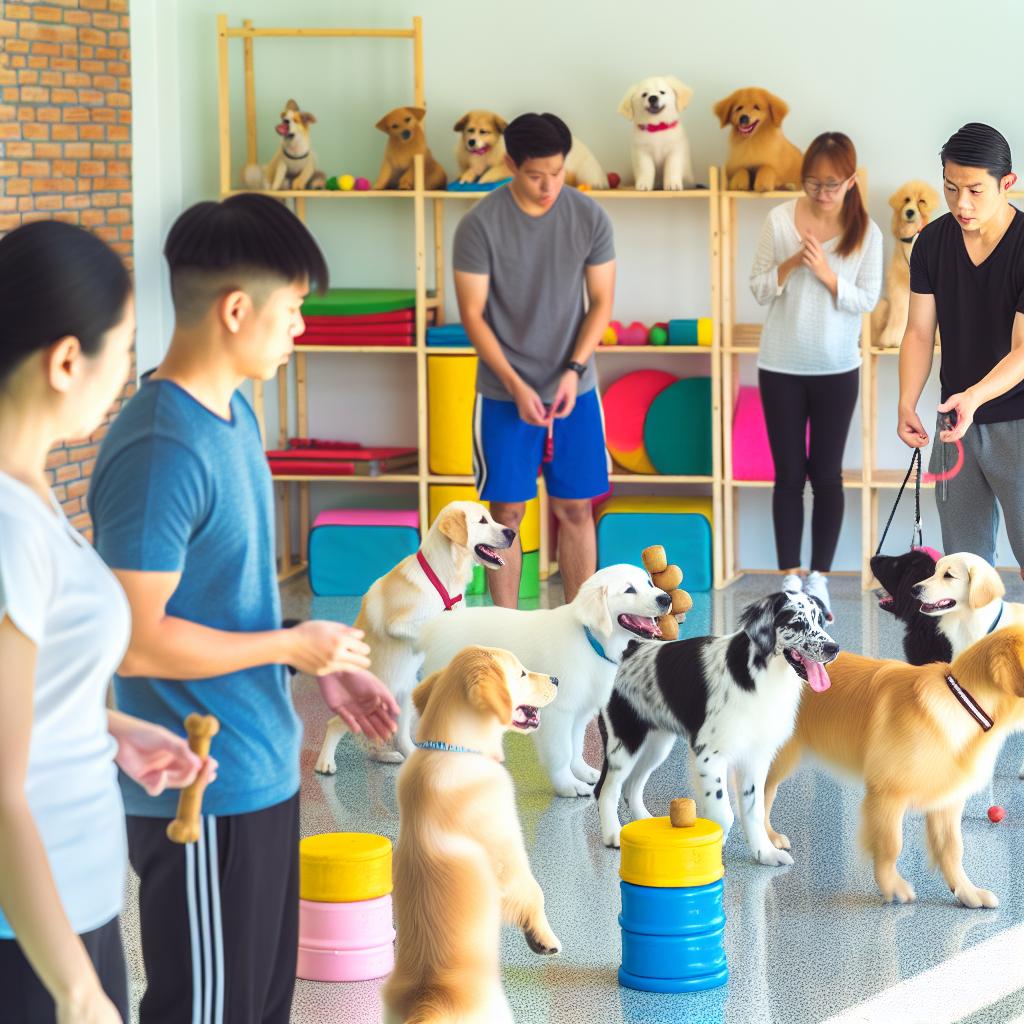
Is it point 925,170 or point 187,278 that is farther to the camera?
point 925,170

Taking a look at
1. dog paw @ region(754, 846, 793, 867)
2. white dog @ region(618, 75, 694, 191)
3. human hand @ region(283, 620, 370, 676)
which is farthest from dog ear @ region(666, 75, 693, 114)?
human hand @ region(283, 620, 370, 676)

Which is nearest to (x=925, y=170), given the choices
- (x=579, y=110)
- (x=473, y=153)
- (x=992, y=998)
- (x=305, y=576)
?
(x=579, y=110)

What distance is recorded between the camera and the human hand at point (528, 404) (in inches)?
185

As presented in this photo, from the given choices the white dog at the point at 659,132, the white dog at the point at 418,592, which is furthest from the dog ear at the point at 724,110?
the white dog at the point at 418,592

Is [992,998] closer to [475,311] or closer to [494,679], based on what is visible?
[494,679]

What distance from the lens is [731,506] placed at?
22.0 feet

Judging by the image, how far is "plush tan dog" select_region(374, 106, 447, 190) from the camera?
21.5 ft

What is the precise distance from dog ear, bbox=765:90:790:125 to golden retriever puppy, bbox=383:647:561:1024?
14.0 feet

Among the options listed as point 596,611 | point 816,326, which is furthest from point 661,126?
point 596,611

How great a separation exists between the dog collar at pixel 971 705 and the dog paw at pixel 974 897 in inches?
14.1

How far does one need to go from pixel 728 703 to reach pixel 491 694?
101 centimetres

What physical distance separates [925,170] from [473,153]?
6.32ft

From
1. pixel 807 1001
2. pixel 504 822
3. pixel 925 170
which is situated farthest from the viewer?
pixel 925 170

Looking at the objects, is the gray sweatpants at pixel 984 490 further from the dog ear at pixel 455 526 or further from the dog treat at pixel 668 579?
the dog ear at pixel 455 526
